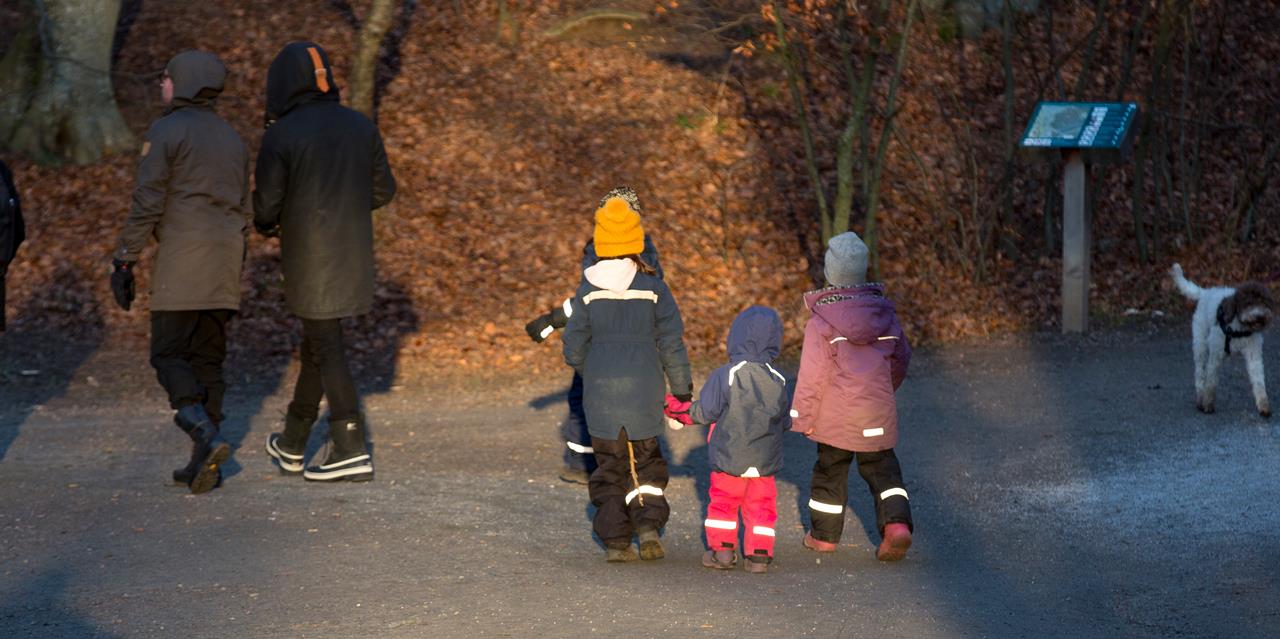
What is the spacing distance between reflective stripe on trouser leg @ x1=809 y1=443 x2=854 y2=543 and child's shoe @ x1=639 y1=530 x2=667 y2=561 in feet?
2.42

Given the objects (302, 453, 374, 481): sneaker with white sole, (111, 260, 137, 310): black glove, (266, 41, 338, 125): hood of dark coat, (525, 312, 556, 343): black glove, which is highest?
(266, 41, 338, 125): hood of dark coat

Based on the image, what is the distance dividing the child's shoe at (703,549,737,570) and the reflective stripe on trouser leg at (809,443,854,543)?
0.49 metres

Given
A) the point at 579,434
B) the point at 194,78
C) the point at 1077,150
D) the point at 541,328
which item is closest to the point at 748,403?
the point at 541,328

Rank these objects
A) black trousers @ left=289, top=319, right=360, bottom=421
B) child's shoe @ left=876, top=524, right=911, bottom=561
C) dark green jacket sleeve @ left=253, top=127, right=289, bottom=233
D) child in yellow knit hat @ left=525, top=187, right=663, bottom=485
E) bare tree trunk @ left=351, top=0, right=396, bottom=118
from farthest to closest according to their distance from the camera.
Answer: bare tree trunk @ left=351, top=0, right=396, bottom=118
black trousers @ left=289, top=319, right=360, bottom=421
dark green jacket sleeve @ left=253, top=127, right=289, bottom=233
child in yellow knit hat @ left=525, top=187, right=663, bottom=485
child's shoe @ left=876, top=524, right=911, bottom=561

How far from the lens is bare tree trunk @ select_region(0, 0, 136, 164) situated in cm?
1723

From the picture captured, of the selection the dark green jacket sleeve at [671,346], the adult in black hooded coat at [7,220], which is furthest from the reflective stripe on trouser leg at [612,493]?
the adult in black hooded coat at [7,220]

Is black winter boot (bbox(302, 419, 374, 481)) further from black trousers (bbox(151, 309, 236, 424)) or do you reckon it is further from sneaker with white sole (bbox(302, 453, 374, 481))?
black trousers (bbox(151, 309, 236, 424))

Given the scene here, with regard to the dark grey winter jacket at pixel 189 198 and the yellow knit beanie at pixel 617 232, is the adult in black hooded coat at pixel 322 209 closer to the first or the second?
the dark grey winter jacket at pixel 189 198

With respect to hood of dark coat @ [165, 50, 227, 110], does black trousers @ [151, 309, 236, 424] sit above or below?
below

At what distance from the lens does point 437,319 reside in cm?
1392

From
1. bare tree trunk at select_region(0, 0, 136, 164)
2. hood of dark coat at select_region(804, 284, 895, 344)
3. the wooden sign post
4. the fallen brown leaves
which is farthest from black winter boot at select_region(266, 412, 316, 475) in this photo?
bare tree trunk at select_region(0, 0, 136, 164)

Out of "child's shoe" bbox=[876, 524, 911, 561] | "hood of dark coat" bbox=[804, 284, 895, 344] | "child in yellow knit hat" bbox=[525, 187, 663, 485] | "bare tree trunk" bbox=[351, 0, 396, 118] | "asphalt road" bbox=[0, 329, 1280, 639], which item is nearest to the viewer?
"asphalt road" bbox=[0, 329, 1280, 639]

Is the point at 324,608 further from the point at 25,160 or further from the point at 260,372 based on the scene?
the point at 25,160

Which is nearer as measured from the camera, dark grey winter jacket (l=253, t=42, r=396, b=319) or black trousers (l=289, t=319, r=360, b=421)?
dark grey winter jacket (l=253, t=42, r=396, b=319)
